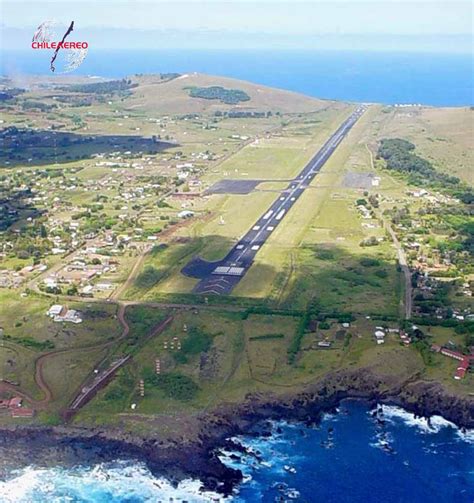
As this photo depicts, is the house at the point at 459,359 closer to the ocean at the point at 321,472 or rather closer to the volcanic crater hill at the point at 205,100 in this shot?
the ocean at the point at 321,472

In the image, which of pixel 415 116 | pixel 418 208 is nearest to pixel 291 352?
pixel 418 208

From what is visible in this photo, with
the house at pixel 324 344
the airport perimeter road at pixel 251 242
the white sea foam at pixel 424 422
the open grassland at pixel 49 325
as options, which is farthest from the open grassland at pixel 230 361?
the airport perimeter road at pixel 251 242

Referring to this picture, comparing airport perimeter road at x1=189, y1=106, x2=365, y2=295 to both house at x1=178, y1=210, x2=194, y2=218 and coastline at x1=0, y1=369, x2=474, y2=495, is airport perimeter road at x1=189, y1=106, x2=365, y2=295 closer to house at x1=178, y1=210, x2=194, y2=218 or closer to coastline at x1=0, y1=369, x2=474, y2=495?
house at x1=178, y1=210, x2=194, y2=218

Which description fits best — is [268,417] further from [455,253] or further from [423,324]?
[455,253]

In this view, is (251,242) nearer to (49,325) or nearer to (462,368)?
(49,325)

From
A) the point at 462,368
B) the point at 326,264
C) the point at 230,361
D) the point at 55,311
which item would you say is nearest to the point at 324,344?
the point at 230,361

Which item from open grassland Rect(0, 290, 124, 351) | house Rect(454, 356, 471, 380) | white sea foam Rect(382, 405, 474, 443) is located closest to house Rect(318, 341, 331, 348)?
white sea foam Rect(382, 405, 474, 443)
